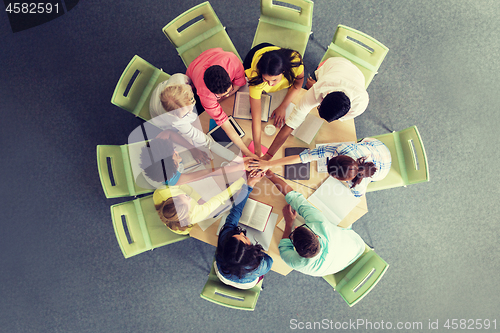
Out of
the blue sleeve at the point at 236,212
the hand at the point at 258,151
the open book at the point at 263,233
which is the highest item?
the hand at the point at 258,151

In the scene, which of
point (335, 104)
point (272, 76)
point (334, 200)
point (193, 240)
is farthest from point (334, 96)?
point (193, 240)

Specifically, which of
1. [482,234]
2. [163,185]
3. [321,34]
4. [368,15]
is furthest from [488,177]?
[163,185]

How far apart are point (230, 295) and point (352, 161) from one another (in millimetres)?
1219

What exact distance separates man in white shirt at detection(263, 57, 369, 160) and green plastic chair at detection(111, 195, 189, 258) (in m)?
1.10

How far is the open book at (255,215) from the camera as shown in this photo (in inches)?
68.0

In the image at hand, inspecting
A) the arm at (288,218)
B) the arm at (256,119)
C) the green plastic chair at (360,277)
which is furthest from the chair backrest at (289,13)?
the green plastic chair at (360,277)

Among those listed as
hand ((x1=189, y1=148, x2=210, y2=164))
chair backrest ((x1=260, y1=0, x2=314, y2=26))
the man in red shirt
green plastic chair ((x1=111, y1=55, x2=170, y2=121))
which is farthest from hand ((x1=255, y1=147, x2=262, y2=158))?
chair backrest ((x1=260, y1=0, x2=314, y2=26))

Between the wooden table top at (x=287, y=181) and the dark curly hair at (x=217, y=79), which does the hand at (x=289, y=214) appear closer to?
the wooden table top at (x=287, y=181)

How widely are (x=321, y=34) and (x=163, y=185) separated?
2.07 m

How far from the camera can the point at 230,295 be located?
5.87 ft

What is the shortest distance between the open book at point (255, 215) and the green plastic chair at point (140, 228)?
1.61ft

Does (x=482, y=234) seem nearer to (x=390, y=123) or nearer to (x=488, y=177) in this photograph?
(x=488, y=177)

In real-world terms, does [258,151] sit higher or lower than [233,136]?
lower

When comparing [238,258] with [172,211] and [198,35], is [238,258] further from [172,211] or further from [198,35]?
[198,35]
